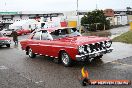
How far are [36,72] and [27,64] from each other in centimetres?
236

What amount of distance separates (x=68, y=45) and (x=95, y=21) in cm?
3106

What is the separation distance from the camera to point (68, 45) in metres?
12.2

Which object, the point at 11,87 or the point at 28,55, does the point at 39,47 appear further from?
the point at 11,87

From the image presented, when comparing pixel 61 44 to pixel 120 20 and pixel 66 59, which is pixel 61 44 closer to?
pixel 66 59

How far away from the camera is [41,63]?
46.4ft

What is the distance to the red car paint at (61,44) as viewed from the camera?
12000mm

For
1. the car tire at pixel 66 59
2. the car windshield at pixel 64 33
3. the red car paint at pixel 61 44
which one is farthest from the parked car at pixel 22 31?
the car tire at pixel 66 59

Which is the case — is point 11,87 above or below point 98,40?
below

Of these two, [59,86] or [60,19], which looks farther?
[60,19]

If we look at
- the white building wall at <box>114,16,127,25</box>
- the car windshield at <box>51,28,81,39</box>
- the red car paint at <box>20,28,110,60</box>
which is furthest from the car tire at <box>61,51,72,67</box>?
the white building wall at <box>114,16,127,25</box>

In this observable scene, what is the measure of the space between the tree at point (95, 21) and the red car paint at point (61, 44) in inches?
1046

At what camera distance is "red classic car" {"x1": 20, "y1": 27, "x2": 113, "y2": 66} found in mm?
11953

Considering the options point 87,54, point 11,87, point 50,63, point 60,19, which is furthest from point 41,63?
point 60,19

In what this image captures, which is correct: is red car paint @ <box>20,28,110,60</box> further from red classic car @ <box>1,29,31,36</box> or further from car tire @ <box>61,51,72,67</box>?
red classic car @ <box>1,29,31,36</box>
